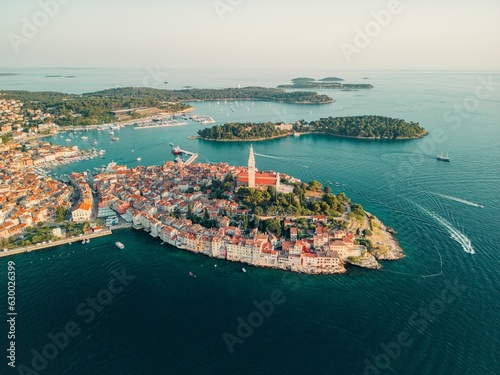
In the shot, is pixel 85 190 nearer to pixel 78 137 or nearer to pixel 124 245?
pixel 124 245

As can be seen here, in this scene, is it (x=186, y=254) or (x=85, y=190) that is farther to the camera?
(x=85, y=190)

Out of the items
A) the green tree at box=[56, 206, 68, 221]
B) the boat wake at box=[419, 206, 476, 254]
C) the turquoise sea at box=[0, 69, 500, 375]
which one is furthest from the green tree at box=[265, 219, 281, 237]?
the green tree at box=[56, 206, 68, 221]

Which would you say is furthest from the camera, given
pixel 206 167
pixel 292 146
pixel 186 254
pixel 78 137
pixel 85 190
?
pixel 78 137

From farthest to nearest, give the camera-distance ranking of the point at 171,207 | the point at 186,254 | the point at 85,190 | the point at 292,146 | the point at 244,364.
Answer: the point at 292,146
the point at 85,190
the point at 171,207
the point at 186,254
the point at 244,364

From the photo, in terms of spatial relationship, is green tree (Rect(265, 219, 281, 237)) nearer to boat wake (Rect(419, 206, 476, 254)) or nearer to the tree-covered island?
boat wake (Rect(419, 206, 476, 254))

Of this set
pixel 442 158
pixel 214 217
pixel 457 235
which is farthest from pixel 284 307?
pixel 442 158

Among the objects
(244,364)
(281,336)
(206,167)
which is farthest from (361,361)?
(206,167)

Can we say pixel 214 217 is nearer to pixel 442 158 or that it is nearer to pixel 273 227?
pixel 273 227
